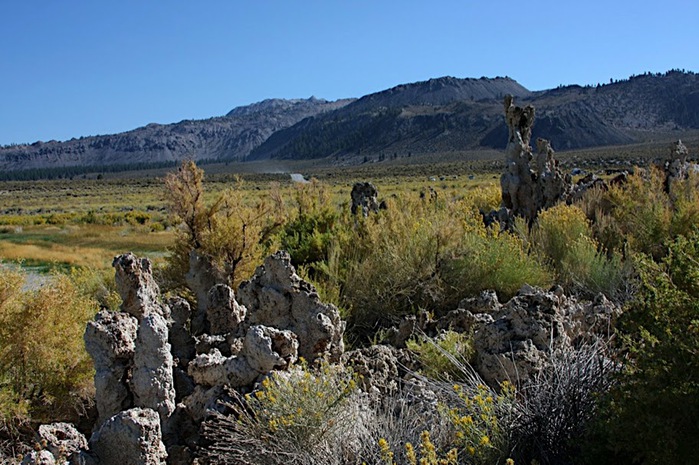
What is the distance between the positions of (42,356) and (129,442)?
1.96 m

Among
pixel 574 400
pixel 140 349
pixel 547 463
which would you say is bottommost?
pixel 547 463

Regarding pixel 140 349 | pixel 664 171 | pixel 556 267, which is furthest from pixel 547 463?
pixel 664 171

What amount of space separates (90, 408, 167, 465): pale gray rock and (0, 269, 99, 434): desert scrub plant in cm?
156

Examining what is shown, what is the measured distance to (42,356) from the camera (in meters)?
4.76

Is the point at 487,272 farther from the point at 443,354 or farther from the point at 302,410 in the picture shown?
the point at 302,410

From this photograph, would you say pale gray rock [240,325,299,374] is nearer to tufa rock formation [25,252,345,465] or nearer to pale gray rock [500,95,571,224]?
tufa rock formation [25,252,345,465]

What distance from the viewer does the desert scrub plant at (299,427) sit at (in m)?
3.20

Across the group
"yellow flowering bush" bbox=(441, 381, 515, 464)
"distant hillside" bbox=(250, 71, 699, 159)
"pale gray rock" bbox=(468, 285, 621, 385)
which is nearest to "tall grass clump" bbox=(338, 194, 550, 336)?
"pale gray rock" bbox=(468, 285, 621, 385)

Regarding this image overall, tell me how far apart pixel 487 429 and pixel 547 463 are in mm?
426

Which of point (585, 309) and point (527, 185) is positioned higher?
point (527, 185)

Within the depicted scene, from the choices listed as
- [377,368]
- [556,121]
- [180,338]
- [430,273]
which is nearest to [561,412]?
[377,368]

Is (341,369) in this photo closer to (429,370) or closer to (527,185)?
(429,370)

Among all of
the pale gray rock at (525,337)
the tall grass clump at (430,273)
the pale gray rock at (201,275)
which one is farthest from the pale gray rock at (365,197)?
the pale gray rock at (525,337)

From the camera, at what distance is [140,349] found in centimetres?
403
